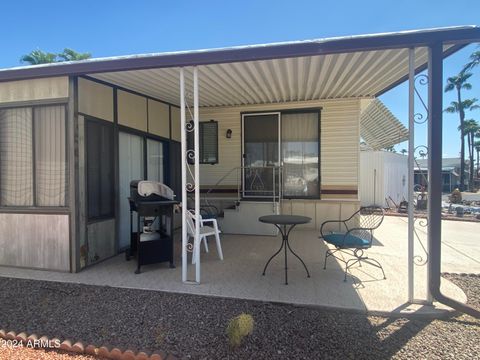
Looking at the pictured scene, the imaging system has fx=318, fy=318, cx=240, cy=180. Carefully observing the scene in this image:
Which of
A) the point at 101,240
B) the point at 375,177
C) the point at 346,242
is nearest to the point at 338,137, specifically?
the point at 346,242

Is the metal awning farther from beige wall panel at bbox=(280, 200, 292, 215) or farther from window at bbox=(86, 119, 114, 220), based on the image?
beige wall panel at bbox=(280, 200, 292, 215)

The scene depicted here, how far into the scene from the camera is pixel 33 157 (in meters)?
4.36

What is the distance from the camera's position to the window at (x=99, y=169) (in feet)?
14.4

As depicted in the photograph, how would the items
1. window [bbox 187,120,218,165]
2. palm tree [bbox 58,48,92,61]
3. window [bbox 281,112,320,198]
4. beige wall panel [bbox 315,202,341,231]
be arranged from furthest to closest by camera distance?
palm tree [bbox 58,48,92,61] → window [bbox 187,120,218,165] → window [bbox 281,112,320,198] → beige wall panel [bbox 315,202,341,231]

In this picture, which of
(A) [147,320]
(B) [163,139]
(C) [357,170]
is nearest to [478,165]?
(C) [357,170]

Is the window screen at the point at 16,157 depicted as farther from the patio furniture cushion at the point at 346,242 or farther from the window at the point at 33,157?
the patio furniture cushion at the point at 346,242

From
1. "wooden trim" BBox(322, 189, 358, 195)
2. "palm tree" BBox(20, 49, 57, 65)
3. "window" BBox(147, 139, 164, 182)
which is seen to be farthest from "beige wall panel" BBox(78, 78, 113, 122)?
"palm tree" BBox(20, 49, 57, 65)

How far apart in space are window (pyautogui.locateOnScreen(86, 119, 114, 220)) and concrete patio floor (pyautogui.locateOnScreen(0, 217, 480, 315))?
800 mm

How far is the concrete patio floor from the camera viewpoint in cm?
328

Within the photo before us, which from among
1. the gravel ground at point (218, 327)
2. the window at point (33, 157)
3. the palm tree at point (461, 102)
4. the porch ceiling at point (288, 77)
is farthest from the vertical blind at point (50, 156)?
the palm tree at point (461, 102)

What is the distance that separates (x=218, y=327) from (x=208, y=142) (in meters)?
5.06

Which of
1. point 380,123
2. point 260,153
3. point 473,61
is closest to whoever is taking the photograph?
point 260,153

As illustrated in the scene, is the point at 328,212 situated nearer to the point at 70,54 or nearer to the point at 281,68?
the point at 281,68

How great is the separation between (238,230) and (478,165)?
1591 inches
